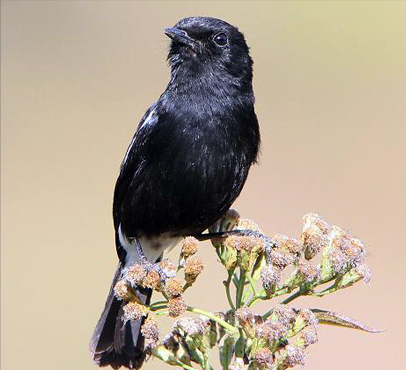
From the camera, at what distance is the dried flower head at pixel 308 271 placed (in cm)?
409

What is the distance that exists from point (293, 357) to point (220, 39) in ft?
8.24

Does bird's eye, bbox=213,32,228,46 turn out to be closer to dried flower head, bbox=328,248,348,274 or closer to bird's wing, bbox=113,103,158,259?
bird's wing, bbox=113,103,158,259

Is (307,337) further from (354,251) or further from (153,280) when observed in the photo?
(153,280)

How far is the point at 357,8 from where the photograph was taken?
636 inches

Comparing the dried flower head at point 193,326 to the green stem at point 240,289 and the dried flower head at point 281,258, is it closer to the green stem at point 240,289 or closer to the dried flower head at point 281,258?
the green stem at point 240,289

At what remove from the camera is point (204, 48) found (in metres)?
5.66

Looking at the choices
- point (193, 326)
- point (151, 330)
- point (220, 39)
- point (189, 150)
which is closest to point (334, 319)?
point (193, 326)

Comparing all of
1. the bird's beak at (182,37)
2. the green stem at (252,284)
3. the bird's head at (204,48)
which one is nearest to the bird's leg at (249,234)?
the green stem at (252,284)

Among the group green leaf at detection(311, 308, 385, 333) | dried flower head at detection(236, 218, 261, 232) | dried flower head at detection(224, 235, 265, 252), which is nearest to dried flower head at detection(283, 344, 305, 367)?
green leaf at detection(311, 308, 385, 333)

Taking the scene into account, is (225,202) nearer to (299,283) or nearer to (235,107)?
(235,107)

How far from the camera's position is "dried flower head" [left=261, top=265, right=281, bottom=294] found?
407 cm

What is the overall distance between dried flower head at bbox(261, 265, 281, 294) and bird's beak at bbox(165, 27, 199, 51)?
1.96 meters

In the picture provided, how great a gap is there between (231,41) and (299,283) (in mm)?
2090

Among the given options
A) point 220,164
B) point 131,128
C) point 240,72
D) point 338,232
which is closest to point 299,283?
point 338,232
